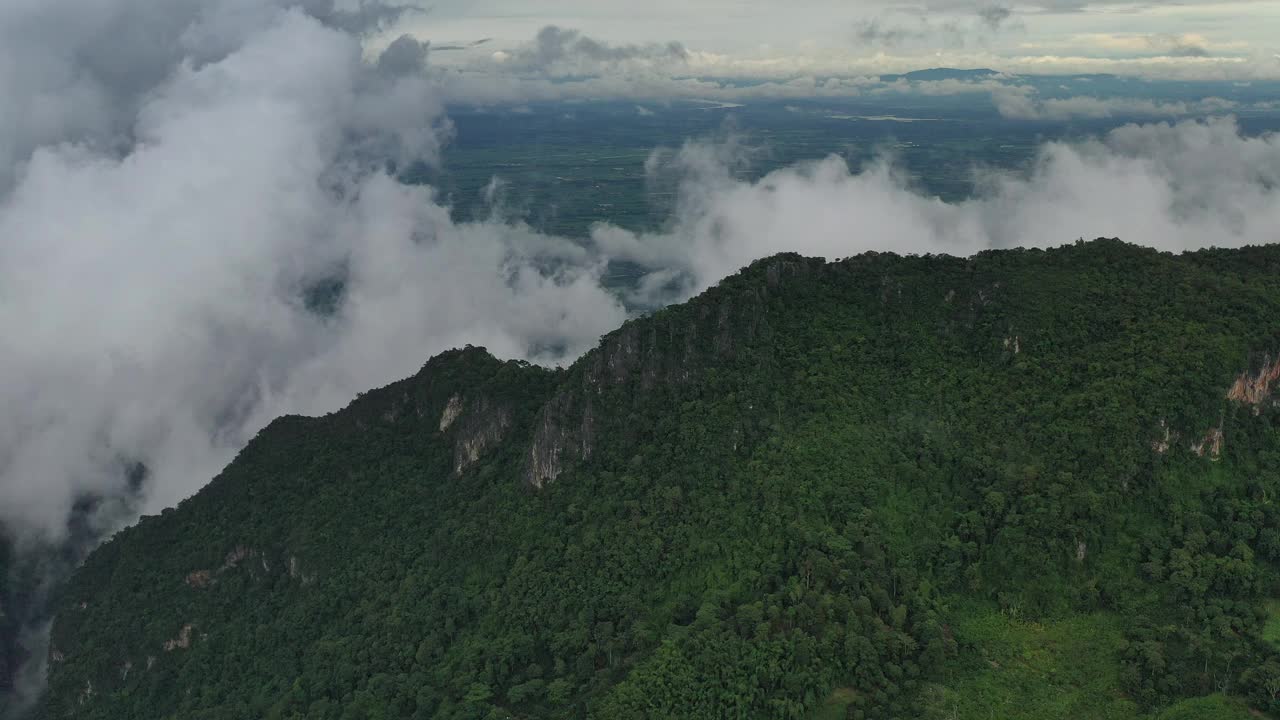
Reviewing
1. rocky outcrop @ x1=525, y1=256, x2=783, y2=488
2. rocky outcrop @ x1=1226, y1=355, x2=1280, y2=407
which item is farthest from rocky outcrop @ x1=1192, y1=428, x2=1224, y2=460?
rocky outcrop @ x1=525, y1=256, x2=783, y2=488

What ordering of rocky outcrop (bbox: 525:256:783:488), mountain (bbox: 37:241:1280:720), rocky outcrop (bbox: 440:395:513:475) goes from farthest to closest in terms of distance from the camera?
rocky outcrop (bbox: 440:395:513:475), rocky outcrop (bbox: 525:256:783:488), mountain (bbox: 37:241:1280:720)

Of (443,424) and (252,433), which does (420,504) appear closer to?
(443,424)

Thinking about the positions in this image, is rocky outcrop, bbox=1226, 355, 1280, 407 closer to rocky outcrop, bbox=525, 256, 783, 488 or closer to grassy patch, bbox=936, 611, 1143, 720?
grassy patch, bbox=936, 611, 1143, 720

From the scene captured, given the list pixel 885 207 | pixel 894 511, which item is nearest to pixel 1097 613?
pixel 894 511

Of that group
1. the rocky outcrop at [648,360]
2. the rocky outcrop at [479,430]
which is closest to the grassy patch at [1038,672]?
the rocky outcrop at [648,360]

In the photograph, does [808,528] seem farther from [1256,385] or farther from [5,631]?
[5,631]
